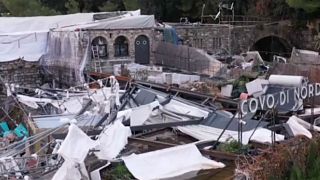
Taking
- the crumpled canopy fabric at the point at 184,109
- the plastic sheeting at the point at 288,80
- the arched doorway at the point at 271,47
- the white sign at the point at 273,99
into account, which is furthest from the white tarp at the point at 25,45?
the white sign at the point at 273,99

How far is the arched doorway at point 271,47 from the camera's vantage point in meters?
29.8

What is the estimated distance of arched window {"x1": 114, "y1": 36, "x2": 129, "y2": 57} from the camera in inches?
833

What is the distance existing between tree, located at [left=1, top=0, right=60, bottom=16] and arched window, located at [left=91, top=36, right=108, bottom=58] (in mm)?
15629

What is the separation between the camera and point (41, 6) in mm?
37031

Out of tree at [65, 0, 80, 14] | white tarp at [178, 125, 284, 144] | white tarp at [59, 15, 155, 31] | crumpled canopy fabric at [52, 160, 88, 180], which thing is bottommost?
crumpled canopy fabric at [52, 160, 88, 180]

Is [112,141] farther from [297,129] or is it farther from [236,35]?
[236,35]

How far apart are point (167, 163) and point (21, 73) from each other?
14762mm

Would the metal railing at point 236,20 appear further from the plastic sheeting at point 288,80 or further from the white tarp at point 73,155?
the white tarp at point 73,155

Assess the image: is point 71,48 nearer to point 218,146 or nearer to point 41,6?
point 218,146

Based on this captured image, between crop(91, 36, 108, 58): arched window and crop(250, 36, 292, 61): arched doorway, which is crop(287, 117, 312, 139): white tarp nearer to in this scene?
crop(91, 36, 108, 58): arched window

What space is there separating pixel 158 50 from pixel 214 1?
1124 centimetres

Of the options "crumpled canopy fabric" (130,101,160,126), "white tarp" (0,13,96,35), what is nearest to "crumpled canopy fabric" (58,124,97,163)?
"crumpled canopy fabric" (130,101,160,126)

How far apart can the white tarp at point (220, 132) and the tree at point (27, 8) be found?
2580cm

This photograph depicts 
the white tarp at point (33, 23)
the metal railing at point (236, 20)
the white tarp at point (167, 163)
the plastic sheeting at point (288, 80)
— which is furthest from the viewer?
the metal railing at point (236, 20)
